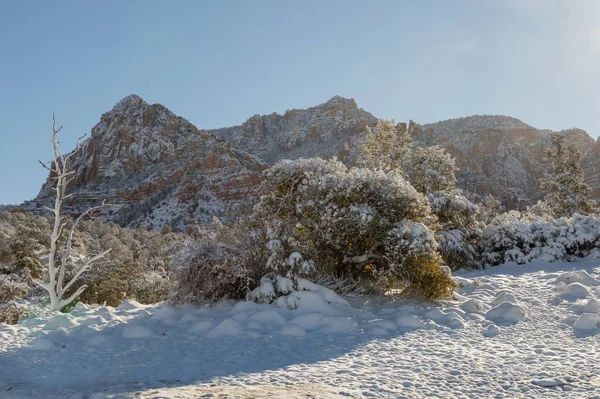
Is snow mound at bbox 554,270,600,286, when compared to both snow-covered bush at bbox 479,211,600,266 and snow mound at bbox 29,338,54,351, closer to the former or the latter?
snow-covered bush at bbox 479,211,600,266

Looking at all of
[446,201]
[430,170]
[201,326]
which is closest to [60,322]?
[201,326]

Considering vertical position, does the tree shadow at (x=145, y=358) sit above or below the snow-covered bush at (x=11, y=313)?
below

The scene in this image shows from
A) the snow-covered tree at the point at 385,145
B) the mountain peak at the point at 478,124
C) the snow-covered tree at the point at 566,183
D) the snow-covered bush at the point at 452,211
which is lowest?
the snow-covered bush at the point at 452,211

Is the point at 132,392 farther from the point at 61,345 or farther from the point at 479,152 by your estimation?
the point at 479,152

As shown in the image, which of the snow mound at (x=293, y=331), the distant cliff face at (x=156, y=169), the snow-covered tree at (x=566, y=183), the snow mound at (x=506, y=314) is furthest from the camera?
the distant cliff face at (x=156, y=169)

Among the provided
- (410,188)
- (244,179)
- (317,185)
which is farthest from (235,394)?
(244,179)

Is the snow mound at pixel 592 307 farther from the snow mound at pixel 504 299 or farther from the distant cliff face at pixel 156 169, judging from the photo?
the distant cliff face at pixel 156 169

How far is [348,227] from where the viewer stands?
8898mm

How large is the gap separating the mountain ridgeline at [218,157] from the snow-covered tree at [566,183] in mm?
44977

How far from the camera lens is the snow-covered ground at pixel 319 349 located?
14.2 feet

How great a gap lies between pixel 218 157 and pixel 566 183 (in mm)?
83890

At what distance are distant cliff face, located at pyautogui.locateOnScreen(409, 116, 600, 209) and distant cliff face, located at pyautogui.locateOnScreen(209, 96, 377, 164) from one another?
85.2 ft

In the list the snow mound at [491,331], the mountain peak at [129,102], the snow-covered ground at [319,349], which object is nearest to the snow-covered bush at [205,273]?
the snow-covered ground at [319,349]

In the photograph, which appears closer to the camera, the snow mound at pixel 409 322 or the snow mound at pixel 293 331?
the snow mound at pixel 293 331
